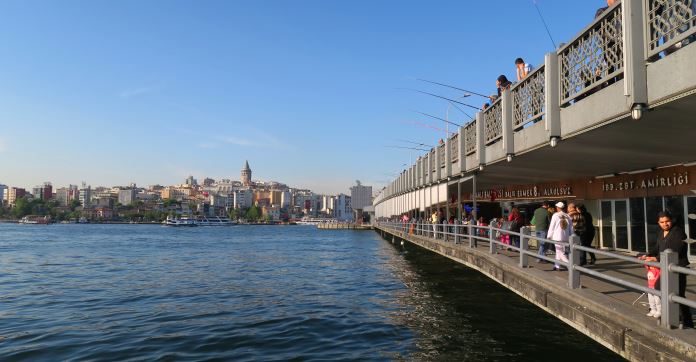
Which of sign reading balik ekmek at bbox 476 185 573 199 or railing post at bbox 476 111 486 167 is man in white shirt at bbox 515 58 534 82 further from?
sign reading balik ekmek at bbox 476 185 573 199

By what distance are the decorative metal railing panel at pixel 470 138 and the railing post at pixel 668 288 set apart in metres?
10.9

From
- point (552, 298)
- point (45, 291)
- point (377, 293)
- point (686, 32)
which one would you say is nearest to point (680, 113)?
point (686, 32)

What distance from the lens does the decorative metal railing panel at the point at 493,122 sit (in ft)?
42.1

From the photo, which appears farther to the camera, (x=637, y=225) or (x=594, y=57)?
(x=637, y=225)

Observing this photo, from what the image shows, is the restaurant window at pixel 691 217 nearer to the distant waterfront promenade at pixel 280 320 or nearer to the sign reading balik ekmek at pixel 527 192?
the distant waterfront promenade at pixel 280 320

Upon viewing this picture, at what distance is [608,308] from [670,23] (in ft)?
11.7

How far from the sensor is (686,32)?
5.56 meters

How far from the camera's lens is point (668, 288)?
5141 millimetres

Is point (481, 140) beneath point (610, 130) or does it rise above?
above

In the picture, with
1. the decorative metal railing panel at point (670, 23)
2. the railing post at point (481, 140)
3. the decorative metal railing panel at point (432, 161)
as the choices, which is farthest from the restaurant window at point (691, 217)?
the decorative metal railing panel at point (432, 161)

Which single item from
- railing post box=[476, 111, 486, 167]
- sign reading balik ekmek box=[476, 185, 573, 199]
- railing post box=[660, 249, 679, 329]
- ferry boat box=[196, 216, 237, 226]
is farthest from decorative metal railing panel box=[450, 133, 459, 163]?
ferry boat box=[196, 216, 237, 226]

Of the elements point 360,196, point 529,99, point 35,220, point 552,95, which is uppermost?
point 360,196

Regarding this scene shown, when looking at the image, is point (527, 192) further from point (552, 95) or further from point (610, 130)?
point (610, 130)

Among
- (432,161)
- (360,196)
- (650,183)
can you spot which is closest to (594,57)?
(650,183)
